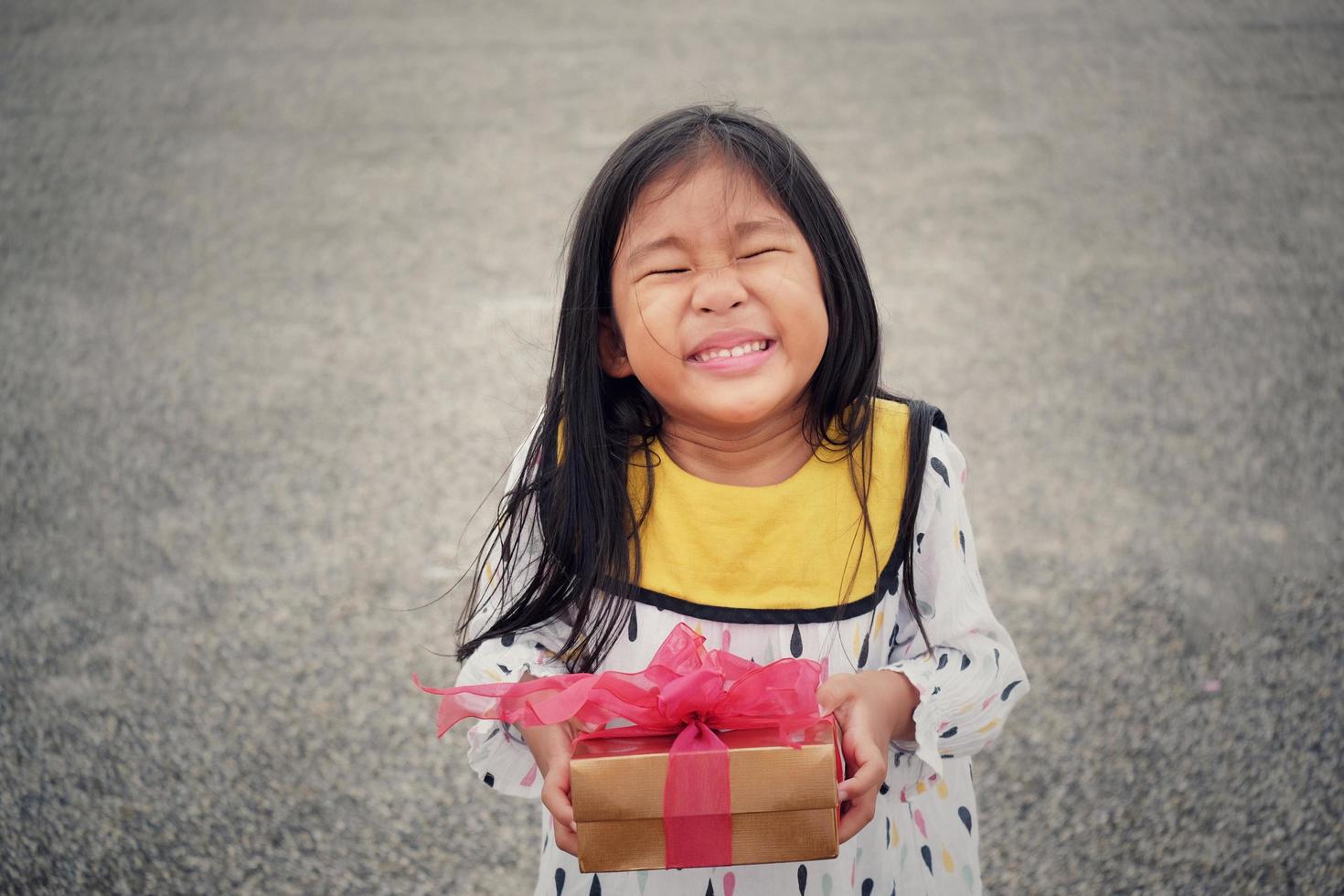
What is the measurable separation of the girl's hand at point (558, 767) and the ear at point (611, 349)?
327mm

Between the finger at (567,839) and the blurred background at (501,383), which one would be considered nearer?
the finger at (567,839)

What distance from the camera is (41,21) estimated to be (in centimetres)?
566

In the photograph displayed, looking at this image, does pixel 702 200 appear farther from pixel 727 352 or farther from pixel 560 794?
pixel 560 794

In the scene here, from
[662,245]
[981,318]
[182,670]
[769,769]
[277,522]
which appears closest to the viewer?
[769,769]

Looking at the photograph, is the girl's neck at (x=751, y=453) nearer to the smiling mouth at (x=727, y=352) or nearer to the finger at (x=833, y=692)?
the smiling mouth at (x=727, y=352)

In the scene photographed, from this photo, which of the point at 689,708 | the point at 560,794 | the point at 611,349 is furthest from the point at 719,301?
the point at 560,794

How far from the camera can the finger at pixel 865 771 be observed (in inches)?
37.5

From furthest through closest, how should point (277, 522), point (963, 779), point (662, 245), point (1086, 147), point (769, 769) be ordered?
point (1086, 147) → point (277, 522) → point (963, 779) → point (662, 245) → point (769, 769)

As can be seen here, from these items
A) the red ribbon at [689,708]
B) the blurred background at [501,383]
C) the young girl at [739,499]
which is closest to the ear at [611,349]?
the young girl at [739,499]

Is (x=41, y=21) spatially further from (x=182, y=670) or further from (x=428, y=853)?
(x=428, y=853)

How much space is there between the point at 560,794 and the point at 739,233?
53cm

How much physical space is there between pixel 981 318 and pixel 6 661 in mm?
2764

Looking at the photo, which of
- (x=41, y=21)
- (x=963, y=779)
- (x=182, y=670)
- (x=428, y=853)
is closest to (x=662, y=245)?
(x=963, y=779)

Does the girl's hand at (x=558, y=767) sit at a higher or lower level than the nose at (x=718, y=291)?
lower
